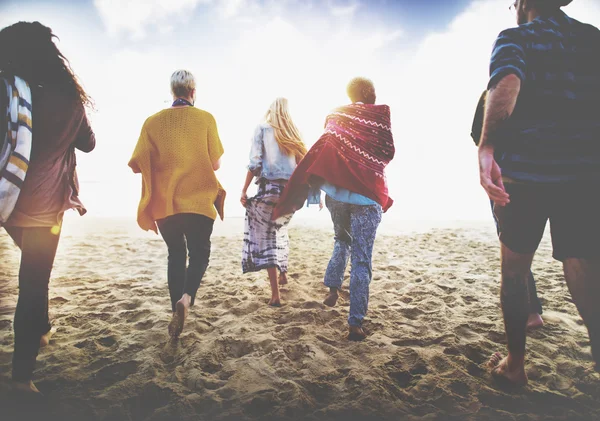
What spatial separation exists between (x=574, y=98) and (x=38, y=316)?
291 cm

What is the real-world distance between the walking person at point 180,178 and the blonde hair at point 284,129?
75 cm

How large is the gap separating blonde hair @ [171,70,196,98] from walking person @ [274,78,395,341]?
106 cm

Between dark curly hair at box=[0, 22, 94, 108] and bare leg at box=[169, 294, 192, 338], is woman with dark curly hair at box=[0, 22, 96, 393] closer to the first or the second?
dark curly hair at box=[0, 22, 94, 108]

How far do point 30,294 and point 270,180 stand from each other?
1993 millimetres

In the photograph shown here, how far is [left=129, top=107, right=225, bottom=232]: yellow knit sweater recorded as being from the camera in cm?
252

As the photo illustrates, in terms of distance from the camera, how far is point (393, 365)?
2.09 meters

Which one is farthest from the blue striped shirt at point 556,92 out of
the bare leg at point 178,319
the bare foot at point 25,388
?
the bare foot at point 25,388

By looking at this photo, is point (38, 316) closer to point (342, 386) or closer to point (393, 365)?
point (342, 386)

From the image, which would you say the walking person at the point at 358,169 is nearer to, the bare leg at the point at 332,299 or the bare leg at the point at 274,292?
the bare leg at the point at 332,299

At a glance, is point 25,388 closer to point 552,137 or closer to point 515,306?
point 515,306

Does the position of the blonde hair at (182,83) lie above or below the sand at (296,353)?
above

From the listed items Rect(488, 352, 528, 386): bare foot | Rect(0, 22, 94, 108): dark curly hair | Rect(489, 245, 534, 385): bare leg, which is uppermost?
Rect(0, 22, 94, 108): dark curly hair

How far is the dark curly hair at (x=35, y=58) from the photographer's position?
70.3 inches

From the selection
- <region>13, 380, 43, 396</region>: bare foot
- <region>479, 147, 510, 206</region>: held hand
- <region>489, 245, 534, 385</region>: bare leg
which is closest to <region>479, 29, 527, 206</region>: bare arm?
<region>479, 147, 510, 206</region>: held hand
